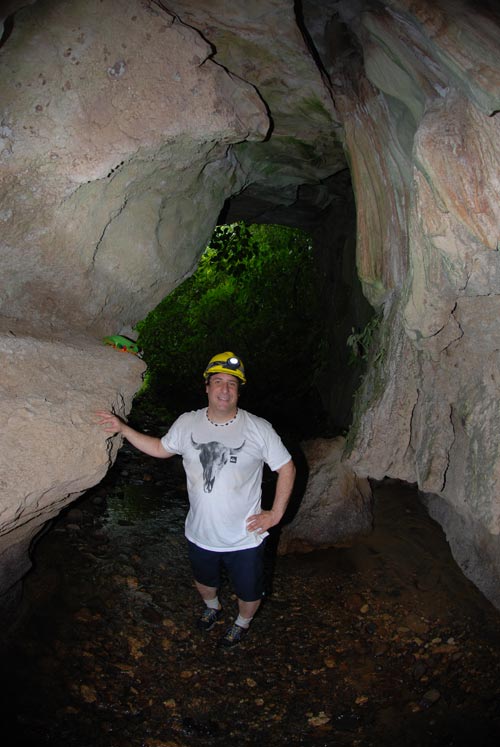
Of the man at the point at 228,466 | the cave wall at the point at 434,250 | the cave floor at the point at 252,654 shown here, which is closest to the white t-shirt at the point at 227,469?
the man at the point at 228,466

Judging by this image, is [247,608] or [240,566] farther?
[247,608]

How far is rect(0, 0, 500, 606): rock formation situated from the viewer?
3.11 m

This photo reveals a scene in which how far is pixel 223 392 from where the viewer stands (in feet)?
11.3

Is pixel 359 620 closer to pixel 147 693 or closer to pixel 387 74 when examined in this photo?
pixel 147 693

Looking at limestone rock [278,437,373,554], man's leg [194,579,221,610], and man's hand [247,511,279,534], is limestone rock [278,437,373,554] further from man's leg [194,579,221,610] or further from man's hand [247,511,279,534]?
man's hand [247,511,279,534]

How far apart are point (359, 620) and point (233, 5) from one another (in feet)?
16.3

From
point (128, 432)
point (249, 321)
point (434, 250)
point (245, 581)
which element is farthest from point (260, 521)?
point (249, 321)

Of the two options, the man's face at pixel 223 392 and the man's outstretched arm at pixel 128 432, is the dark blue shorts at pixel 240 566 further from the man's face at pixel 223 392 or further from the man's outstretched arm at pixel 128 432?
the man's face at pixel 223 392

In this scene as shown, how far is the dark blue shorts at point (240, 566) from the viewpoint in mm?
3590

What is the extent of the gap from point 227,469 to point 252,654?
1.53 meters

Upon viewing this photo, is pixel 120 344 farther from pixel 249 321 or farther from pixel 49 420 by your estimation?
pixel 249 321

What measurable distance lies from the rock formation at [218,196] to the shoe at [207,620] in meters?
1.37

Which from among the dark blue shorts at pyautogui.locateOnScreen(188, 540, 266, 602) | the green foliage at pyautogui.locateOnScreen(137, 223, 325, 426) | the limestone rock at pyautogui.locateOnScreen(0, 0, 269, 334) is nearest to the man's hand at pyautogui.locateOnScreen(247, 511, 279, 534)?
the dark blue shorts at pyautogui.locateOnScreen(188, 540, 266, 602)

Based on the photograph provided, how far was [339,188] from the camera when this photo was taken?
8.38m
